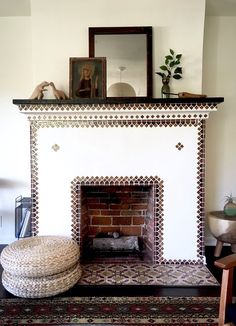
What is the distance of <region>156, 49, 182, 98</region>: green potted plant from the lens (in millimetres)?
2877

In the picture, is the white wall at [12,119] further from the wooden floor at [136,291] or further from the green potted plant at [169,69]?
the green potted plant at [169,69]

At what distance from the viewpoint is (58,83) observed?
9.75ft

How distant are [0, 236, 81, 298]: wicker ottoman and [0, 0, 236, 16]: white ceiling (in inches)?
92.3

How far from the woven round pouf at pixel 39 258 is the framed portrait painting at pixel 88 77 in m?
1.37

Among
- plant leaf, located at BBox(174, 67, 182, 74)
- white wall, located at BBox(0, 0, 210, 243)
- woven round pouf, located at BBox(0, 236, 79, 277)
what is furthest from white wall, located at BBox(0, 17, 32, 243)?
plant leaf, located at BBox(174, 67, 182, 74)

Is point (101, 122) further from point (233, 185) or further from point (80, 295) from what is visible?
point (233, 185)

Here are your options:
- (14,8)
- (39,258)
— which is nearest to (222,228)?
(39,258)

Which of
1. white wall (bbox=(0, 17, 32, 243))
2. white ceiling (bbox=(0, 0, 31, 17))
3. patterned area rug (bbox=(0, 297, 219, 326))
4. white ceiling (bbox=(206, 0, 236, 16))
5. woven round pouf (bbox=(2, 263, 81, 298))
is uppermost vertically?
white ceiling (bbox=(206, 0, 236, 16))

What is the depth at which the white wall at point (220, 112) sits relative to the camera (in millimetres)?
3324

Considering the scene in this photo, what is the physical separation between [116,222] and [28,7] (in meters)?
2.40

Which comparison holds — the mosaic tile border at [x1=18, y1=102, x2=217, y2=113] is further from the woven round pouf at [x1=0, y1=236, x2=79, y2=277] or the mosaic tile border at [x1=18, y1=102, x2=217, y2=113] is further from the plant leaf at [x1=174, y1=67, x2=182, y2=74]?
the woven round pouf at [x1=0, y1=236, x2=79, y2=277]

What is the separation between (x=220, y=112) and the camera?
3.38 metres

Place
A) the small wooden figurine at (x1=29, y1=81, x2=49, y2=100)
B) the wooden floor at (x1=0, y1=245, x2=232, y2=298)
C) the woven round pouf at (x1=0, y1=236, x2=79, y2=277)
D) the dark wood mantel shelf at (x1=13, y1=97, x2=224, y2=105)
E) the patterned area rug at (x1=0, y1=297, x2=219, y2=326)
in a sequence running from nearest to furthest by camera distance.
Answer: the patterned area rug at (x1=0, y1=297, x2=219, y2=326), the woven round pouf at (x1=0, y1=236, x2=79, y2=277), the wooden floor at (x1=0, y1=245, x2=232, y2=298), the dark wood mantel shelf at (x1=13, y1=97, x2=224, y2=105), the small wooden figurine at (x1=29, y1=81, x2=49, y2=100)

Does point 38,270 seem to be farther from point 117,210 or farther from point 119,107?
point 119,107
